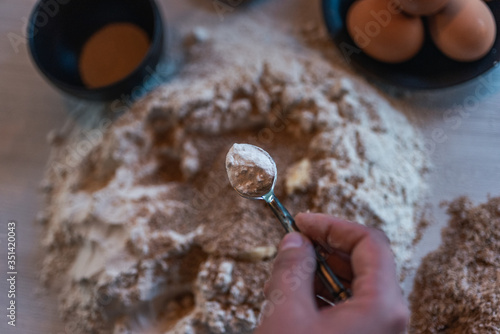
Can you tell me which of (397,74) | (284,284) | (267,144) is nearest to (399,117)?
(397,74)

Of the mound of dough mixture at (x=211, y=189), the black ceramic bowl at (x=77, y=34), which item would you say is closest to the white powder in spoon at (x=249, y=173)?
the mound of dough mixture at (x=211, y=189)

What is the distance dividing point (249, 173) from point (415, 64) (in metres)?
0.42

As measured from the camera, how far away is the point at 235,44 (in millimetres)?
870

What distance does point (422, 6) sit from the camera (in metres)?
0.70

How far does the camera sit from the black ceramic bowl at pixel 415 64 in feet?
2.45

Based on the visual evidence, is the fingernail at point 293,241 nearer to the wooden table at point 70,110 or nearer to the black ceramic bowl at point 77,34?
the wooden table at point 70,110

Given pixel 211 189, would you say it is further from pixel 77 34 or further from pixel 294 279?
pixel 77 34

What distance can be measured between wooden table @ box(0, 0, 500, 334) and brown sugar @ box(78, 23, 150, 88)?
0.10m

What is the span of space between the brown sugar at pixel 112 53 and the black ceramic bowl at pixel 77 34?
13 millimetres

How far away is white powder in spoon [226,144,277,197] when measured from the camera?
569 millimetres

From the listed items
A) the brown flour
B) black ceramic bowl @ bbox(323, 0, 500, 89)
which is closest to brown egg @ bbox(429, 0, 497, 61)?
black ceramic bowl @ bbox(323, 0, 500, 89)

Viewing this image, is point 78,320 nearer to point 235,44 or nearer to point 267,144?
point 267,144

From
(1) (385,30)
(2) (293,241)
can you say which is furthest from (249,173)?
(1) (385,30)

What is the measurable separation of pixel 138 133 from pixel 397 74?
484mm
